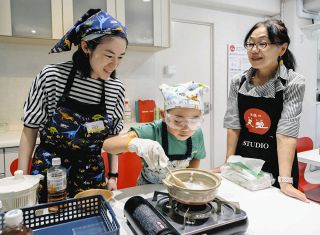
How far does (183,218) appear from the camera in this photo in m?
0.82

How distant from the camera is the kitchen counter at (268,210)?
86cm

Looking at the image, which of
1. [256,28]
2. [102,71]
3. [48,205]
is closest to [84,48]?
[102,71]

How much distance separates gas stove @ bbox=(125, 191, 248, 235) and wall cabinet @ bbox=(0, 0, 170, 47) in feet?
6.08

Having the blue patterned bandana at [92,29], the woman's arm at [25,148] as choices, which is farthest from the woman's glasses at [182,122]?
the woman's arm at [25,148]

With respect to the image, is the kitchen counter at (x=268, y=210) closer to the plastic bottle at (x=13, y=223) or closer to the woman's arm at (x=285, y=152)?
the woman's arm at (x=285, y=152)

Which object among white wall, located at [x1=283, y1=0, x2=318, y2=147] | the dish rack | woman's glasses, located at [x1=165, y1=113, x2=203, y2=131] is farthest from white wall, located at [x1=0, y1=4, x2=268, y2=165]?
the dish rack

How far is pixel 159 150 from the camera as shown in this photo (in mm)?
982

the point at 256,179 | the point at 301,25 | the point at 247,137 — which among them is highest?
the point at 301,25

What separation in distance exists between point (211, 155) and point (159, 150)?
2.51 metres

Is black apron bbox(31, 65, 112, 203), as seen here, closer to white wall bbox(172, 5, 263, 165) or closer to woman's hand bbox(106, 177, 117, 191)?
woman's hand bbox(106, 177, 117, 191)

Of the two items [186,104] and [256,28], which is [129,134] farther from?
[256,28]

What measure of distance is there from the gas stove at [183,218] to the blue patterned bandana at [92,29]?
2.25ft

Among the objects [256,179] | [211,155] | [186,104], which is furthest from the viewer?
[211,155]

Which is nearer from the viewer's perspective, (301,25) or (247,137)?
(247,137)
